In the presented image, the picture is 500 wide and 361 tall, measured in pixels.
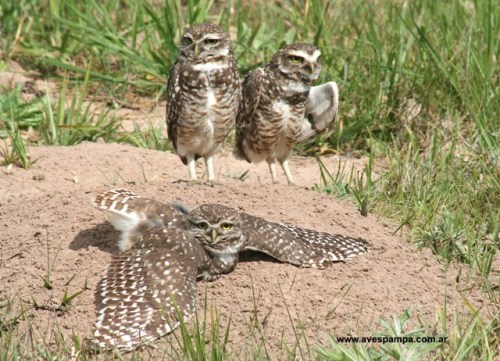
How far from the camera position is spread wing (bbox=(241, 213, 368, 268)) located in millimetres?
4953

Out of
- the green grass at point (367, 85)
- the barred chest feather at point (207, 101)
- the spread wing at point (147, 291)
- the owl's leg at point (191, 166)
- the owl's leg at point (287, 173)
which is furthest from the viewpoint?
the owl's leg at point (287, 173)

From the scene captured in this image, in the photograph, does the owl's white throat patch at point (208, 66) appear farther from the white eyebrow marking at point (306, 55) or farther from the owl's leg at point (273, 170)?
the owl's leg at point (273, 170)

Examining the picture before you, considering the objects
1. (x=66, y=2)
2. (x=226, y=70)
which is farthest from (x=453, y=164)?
(x=66, y=2)

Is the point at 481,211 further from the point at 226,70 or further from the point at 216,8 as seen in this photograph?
the point at 216,8

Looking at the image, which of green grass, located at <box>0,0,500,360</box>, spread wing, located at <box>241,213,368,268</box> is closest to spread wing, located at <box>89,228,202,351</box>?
spread wing, located at <box>241,213,368,268</box>

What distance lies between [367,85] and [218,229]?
10.3 feet

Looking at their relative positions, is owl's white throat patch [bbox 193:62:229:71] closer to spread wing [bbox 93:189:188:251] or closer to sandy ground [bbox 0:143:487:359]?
sandy ground [bbox 0:143:487:359]

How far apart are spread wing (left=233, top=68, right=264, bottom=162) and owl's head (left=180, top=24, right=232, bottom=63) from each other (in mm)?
422

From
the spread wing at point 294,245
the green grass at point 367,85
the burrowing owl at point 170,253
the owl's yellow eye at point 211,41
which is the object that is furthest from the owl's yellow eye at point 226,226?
the owl's yellow eye at point 211,41

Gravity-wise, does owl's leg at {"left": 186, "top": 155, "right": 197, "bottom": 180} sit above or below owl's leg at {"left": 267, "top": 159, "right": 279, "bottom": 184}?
above

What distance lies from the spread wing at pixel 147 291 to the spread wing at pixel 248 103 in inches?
82.1

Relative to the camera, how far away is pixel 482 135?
660 cm

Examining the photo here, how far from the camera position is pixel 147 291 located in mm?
4512

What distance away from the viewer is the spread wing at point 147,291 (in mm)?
4297
